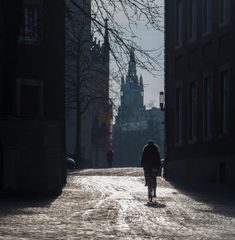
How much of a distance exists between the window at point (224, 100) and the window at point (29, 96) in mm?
7376

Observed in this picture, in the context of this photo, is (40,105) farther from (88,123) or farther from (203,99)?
(88,123)

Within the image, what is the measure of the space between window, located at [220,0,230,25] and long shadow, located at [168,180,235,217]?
663 cm

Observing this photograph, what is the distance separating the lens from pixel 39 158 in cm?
2745

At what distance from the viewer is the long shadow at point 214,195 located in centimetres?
2272

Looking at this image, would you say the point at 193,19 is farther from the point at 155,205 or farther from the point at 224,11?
the point at 155,205

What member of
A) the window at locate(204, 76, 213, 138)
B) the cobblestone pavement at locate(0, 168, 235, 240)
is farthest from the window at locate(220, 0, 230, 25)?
the cobblestone pavement at locate(0, 168, 235, 240)

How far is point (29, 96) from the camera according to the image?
38.9m

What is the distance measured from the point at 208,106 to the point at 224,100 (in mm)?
2060

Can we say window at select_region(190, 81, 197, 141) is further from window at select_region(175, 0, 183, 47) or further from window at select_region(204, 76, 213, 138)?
window at select_region(175, 0, 183, 47)

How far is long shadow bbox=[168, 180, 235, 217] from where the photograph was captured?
2272 centimetres

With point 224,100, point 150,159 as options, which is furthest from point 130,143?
point 150,159

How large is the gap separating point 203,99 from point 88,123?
62882 millimetres

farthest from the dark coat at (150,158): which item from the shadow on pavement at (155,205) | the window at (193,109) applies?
the window at (193,109)

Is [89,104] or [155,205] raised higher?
[89,104]
